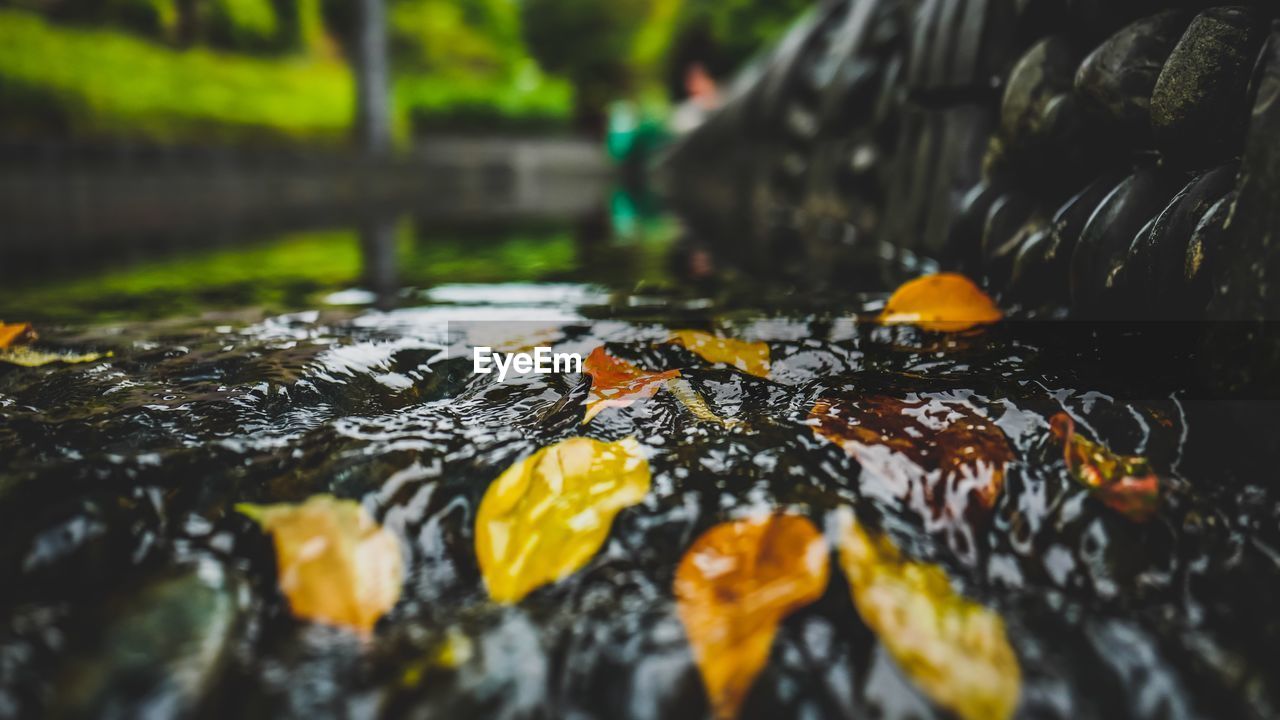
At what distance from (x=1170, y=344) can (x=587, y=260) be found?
5.19 ft

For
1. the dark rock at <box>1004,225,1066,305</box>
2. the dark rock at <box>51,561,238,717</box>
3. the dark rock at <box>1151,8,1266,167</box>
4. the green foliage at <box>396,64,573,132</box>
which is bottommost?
the dark rock at <box>51,561,238,717</box>

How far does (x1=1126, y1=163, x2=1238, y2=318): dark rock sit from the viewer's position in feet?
2.28

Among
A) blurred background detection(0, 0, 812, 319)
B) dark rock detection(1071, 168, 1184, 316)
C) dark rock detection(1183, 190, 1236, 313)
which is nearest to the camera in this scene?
dark rock detection(1183, 190, 1236, 313)

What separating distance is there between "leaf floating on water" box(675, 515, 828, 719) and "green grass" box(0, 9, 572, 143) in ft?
18.5

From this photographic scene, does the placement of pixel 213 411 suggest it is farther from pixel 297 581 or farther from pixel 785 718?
pixel 785 718

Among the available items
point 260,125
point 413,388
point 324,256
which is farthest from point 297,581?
point 260,125

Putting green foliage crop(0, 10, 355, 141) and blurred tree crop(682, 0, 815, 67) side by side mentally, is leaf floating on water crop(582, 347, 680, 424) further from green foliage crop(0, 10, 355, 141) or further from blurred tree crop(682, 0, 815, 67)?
blurred tree crop(682, 0, 815, 67)

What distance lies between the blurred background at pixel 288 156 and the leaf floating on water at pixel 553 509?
104 centimetres

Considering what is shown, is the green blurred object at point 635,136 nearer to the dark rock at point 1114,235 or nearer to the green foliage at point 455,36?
the green foliage at point 455,36

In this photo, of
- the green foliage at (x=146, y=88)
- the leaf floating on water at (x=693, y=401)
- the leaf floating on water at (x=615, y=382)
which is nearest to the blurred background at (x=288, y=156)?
the green foliage at (x=146, y=88)

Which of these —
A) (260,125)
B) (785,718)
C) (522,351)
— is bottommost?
(785,718)

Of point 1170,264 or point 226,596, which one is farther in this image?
point 1170,264

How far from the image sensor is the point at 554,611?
51 centimetres

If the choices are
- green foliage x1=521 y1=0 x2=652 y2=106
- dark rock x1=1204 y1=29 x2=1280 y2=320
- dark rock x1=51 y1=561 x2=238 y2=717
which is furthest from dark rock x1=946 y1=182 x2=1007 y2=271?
green foliage x1=521 y1=0 x2=652 y2=106
